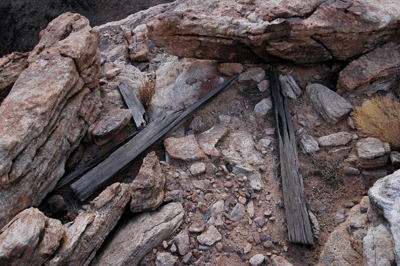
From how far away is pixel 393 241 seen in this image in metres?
2.16

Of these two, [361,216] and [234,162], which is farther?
[234,162]

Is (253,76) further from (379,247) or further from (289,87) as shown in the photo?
(379,247)

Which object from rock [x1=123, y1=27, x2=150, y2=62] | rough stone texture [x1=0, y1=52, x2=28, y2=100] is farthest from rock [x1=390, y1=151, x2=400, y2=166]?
rough stone texture [x1=0, y1=52, x2=28, y2=100]

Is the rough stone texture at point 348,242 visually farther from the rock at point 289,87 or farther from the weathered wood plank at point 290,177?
the rock at point 289,87

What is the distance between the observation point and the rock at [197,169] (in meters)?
3.62

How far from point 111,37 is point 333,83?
18.1ft

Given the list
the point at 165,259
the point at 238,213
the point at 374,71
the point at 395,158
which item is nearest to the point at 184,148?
the point at 238,213

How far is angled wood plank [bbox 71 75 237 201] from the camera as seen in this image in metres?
3.46

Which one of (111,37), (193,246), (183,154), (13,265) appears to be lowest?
(193,246)

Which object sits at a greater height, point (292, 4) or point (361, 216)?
point (292, 4)

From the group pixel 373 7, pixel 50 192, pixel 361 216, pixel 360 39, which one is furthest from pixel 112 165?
pixel 373 7

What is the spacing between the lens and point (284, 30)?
424 cm

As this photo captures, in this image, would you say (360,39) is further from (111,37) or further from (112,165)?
(111,37)

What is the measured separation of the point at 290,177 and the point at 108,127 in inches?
111
